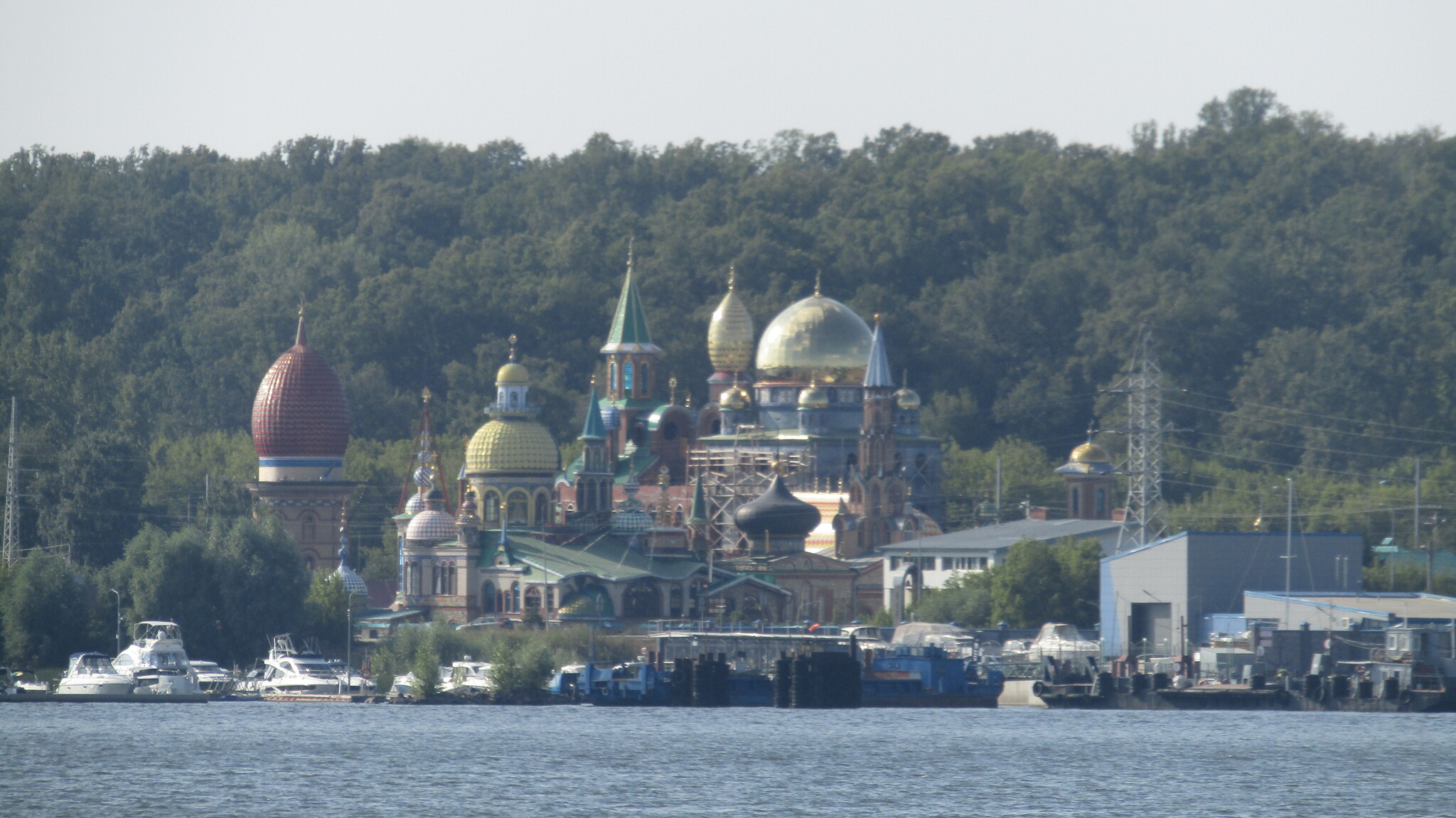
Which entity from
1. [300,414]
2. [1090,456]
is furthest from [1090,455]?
[300,414]

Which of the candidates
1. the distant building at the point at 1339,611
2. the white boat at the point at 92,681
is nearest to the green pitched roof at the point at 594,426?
the white boat at the point at 92,681

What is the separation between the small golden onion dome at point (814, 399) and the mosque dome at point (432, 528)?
20150mm

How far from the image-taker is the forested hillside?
539ft

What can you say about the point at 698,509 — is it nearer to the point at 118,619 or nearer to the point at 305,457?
the point at 305,457

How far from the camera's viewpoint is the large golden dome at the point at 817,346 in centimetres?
14650

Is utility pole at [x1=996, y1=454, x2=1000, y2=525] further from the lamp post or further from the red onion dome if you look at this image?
the lamp post

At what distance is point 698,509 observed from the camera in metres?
139

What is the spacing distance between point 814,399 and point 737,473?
16.3 ft

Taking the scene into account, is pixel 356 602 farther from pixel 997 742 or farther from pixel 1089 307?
pixel 1089 307

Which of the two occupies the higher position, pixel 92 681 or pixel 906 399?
pixel 906 399

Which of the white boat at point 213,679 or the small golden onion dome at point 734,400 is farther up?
the small golden onion dome at point 734,400

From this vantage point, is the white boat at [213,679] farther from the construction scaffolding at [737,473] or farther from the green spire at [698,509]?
the construction scaffolding at [737,473]

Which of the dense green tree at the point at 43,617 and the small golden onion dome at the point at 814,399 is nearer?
the dense green tree at the point at 43,617

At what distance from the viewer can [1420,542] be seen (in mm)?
142375
